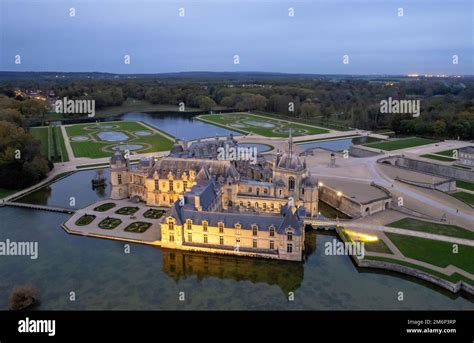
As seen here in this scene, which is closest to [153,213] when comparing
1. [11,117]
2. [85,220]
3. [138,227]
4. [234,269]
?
[138,227]

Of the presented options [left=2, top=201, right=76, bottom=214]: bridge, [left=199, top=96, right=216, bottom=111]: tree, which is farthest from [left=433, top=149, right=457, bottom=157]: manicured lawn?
[left=199, top=96, right=216, bottom=111]: tree

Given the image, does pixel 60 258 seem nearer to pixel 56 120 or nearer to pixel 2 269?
pixel 2 269

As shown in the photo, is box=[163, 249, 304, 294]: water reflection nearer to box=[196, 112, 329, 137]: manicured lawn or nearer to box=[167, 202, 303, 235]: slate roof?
box=[167, 202, 303, 235]: slate roof

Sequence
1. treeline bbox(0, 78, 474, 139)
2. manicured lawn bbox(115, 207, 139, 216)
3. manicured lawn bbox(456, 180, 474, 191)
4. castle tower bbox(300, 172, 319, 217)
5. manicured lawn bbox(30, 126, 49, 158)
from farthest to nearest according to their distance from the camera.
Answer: treeline bbox(0, 78, 474, 139) → manicured lawn bbox(30, 126, 49, 158) → manicured lawn bbox(456, 180, 474, 191) → manicured lawn bbox(115, 207, 139, 216) → castle tower bbox(300, 172, 319, 217)

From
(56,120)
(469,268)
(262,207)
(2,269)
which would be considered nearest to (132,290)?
(2,269)

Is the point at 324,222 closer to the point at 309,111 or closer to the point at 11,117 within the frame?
the point at 11,117
